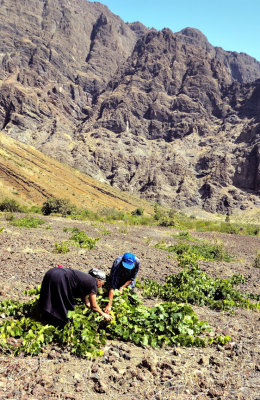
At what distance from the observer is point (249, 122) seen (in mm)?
117500

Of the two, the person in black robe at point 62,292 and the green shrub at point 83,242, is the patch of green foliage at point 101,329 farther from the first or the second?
the green shrub at point 83,242

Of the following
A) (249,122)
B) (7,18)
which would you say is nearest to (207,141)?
(249,122)

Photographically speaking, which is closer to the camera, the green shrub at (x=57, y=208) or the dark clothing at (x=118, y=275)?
the dark clothing at (x=118, y=275)

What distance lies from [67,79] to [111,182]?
83.7 metres

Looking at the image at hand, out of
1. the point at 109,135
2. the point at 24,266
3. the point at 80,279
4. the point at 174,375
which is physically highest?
the point at 109,135

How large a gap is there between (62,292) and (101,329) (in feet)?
3.05

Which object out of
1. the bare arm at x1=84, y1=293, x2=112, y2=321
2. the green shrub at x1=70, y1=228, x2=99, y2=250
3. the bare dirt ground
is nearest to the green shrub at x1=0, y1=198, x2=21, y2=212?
the green shrub at x1=70, y1=228, x2=99, y2=250

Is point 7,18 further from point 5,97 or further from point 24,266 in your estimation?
point 24,266

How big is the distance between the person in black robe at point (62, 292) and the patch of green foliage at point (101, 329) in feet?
0.49

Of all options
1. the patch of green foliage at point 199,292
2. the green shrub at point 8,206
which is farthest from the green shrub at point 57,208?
the patch of green foliage at point 199,292

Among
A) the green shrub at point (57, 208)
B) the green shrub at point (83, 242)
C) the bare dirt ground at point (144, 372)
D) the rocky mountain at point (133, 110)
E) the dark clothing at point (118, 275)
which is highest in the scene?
the rocky mountain at point (133, 110)

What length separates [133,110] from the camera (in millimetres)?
129250

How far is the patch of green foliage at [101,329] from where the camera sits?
407cm

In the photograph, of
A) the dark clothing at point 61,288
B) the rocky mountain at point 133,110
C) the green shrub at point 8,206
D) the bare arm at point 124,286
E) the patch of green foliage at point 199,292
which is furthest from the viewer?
the rocky mountain at point 133,110
